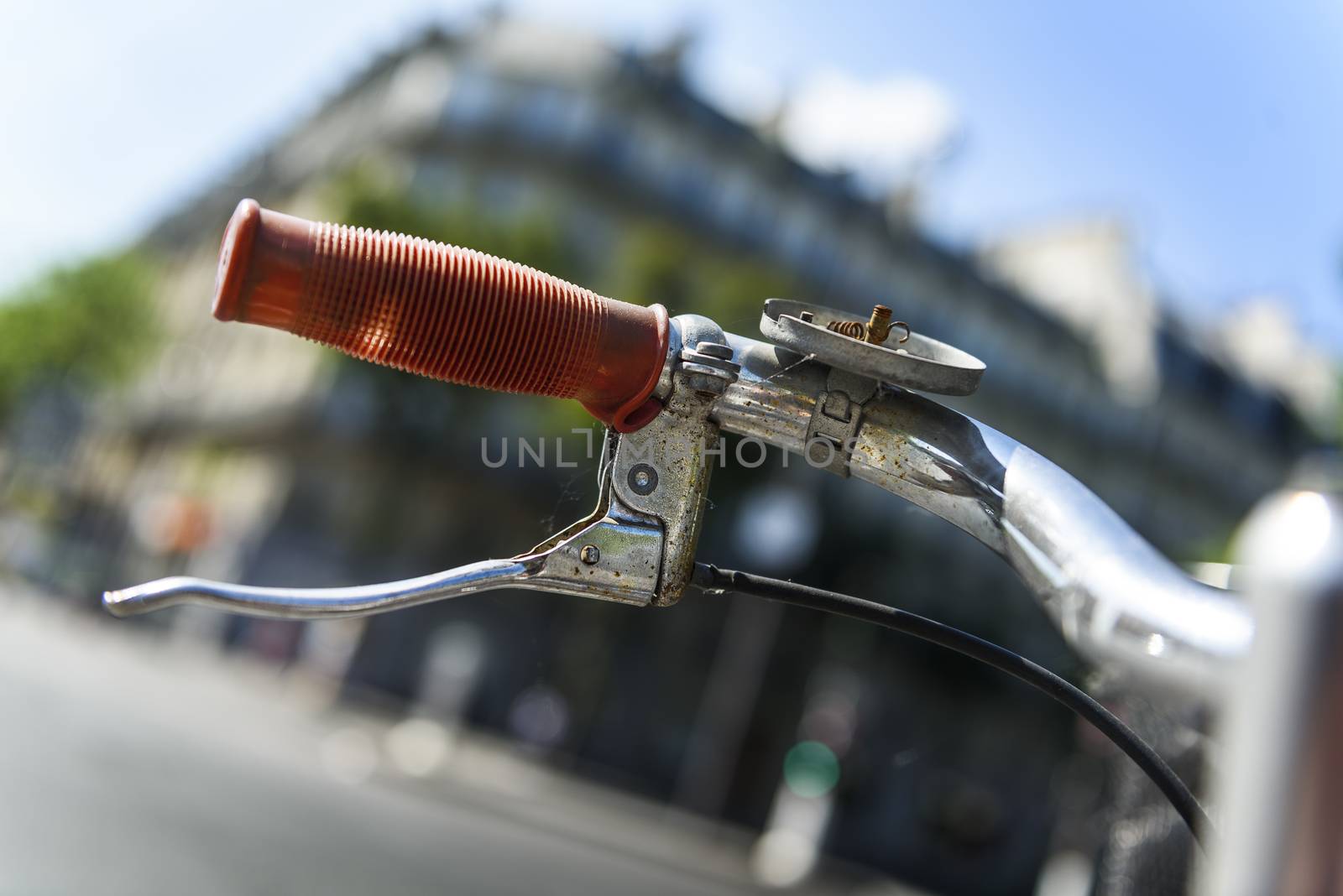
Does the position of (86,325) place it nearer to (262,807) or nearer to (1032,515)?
(262,807)

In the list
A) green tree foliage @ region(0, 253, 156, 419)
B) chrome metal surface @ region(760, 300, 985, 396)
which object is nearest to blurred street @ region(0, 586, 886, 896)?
chrome metal surface @ region(760, 300, 985, 396)

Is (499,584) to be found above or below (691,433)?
below

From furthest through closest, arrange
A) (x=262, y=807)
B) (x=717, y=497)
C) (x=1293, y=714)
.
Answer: (x=717, y=497) → (x=262, y=807) → (x=1293, y=714)

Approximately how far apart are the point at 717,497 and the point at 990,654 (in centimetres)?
1901

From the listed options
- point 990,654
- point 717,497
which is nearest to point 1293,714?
point 990,654

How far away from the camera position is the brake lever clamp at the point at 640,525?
105cm

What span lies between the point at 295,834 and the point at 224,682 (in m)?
12.6

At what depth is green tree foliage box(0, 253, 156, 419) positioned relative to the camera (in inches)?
1547

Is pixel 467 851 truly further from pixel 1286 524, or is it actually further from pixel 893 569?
pixel 893 569

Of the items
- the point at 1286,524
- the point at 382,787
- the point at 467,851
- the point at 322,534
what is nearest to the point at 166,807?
the point at 467,851

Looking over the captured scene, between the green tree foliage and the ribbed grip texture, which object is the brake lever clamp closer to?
the ribbed grip texture

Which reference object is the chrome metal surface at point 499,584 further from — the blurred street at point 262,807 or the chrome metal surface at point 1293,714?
the blurred street at point 262,807

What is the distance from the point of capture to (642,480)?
1163 millimetres

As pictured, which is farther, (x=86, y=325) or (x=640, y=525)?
(x=86, y=325)
